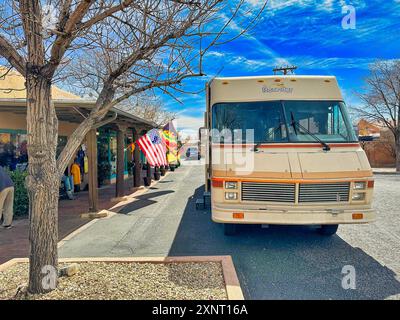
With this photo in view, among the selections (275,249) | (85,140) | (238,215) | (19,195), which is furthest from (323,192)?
(85,140)

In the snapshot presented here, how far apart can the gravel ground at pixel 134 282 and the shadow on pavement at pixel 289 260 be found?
57cm

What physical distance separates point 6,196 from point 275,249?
5.93m

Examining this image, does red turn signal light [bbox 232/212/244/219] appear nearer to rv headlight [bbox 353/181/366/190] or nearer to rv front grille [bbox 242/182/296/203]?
rv front grille [bbox 242/182/296/203]

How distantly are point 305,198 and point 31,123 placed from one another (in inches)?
155

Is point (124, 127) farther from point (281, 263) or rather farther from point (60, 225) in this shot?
point (281, 263)

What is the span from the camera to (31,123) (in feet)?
9.81

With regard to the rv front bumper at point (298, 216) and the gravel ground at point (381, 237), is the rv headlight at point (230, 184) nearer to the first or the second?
the rv front bumper at point (298, 216)

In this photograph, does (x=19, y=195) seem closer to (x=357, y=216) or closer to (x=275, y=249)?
(x=275, y=249)

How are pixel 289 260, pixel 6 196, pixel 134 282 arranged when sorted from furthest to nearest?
pixel 6 196 < pixel 289 260 < pixel 134 282

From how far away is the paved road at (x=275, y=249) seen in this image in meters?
3.52

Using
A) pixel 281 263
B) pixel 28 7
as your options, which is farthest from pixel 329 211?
pixel 28 7

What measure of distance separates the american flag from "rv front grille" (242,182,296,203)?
7.30 meters

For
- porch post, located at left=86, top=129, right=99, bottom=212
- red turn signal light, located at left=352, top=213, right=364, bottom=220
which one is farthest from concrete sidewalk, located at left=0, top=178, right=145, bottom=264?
red turn signal light, located at left=352, top=213, right=364, bottom=220

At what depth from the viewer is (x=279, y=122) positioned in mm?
5043
